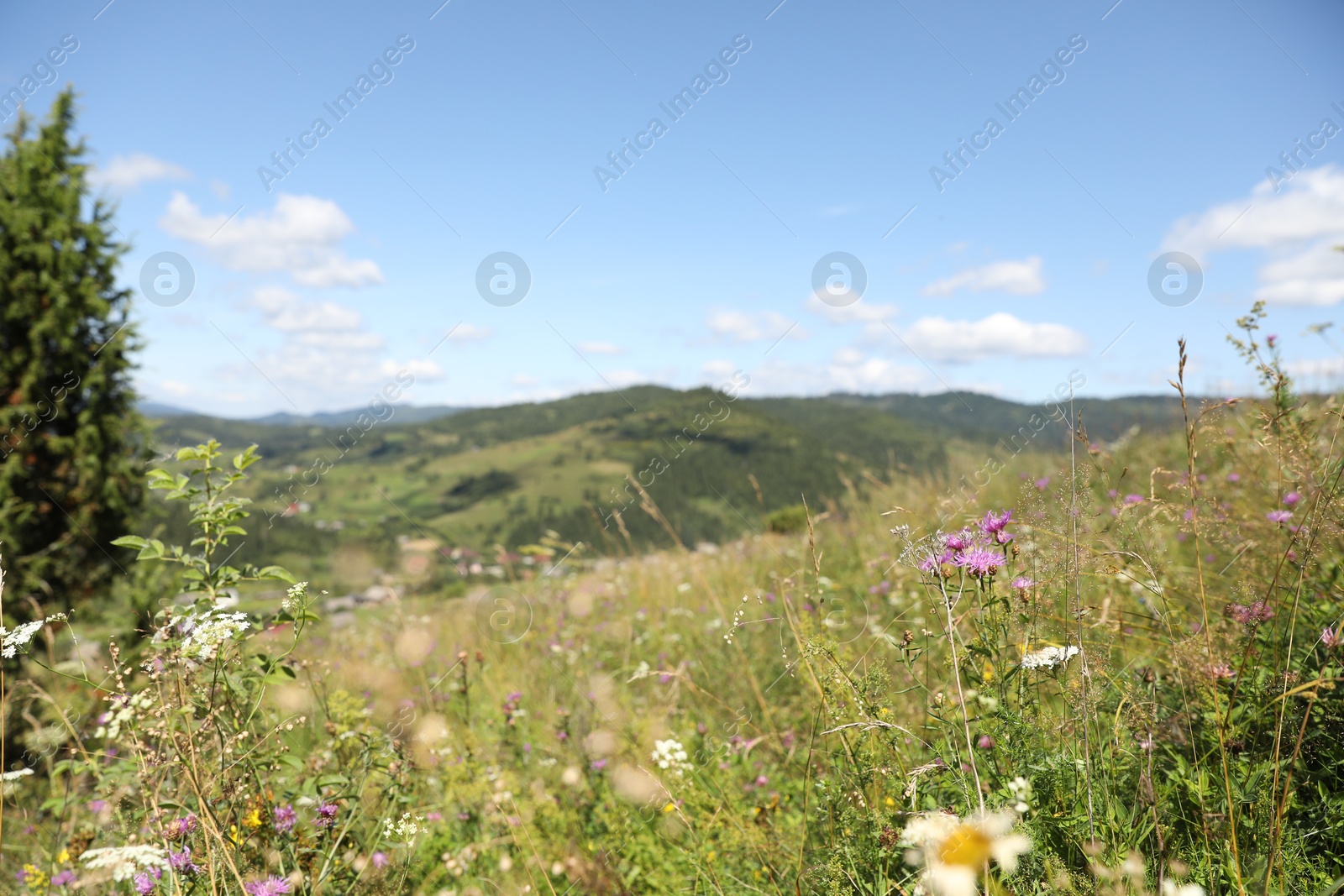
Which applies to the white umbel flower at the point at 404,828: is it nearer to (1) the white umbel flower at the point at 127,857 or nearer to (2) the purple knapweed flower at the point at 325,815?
(2) the purple knapweed flower at the point at 325,815

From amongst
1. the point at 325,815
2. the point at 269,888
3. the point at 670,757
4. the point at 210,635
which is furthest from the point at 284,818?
the point at 670,757

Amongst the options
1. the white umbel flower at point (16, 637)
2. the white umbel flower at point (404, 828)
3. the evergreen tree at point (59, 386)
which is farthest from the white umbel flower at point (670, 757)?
the evergreen tree at point (59, 386)

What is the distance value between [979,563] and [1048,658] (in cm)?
29

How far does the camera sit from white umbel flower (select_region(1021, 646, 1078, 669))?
1.53 meters

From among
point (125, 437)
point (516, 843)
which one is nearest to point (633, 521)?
point (125, 437)

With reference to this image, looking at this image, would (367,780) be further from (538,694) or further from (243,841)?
(538,694)

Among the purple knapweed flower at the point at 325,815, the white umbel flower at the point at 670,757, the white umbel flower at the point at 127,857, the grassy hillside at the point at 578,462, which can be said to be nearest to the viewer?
the white umbel flower at the point at 127,857

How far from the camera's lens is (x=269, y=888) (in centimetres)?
159

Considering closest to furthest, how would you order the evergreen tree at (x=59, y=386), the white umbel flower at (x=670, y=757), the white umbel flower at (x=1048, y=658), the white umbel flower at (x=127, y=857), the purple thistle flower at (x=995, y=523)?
the white umbel flower at (x=127, y=857), the white umbel flower at (x=1048, y=658), the purple thistle flower at (x=995, y=523), the white umbel flower at (x=670, y=757), the evergreen tree at (x=59, y=386)

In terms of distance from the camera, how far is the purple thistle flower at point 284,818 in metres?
1.80

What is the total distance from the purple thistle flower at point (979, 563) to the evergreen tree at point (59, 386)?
665 centimetres

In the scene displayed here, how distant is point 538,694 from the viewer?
4125 millimetres

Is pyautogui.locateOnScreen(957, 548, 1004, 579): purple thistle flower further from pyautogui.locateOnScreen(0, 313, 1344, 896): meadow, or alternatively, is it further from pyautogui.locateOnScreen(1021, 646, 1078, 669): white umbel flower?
pyautogui.locateOnScreen(1021, 646, 1078, 669): white umbel flower

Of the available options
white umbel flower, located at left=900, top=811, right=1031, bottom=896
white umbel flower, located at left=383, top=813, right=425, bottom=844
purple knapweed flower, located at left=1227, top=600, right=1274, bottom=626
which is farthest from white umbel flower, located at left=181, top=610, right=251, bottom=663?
purple knapweed flower, located at left=1227, top=600, right=1274, bottom=626
